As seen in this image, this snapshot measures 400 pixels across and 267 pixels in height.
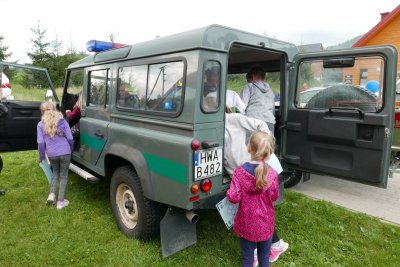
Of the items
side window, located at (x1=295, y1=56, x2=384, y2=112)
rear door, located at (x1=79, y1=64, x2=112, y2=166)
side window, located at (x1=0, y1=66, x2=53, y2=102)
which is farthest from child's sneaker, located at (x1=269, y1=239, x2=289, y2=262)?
side window, located at (x1=0, y1=66, x2=53, y2=102)

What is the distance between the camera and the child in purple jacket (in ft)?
7.73

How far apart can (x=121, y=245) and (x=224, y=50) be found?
7.50 ft

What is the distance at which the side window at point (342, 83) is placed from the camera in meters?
3.02

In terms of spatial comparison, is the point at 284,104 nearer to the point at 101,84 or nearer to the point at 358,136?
the point at 358,136

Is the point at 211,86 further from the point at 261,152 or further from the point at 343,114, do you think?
the point at 343,114

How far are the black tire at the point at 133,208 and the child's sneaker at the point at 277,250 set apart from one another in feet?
3.93

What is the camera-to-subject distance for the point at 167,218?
2840 millimetres

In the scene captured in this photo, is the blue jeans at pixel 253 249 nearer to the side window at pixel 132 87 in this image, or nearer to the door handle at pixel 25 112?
the side window at pixel 132 87

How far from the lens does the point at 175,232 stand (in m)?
2.92

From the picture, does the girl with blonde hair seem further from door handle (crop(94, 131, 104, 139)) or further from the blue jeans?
the blue jeans

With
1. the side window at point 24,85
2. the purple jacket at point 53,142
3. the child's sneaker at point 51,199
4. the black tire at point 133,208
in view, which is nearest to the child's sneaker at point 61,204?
the child's sneaker at point 51,199

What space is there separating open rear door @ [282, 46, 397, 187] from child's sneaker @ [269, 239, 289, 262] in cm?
91

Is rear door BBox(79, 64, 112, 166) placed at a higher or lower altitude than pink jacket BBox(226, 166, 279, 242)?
higher

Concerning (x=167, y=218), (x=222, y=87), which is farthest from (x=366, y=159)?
(x=167, y=218)
